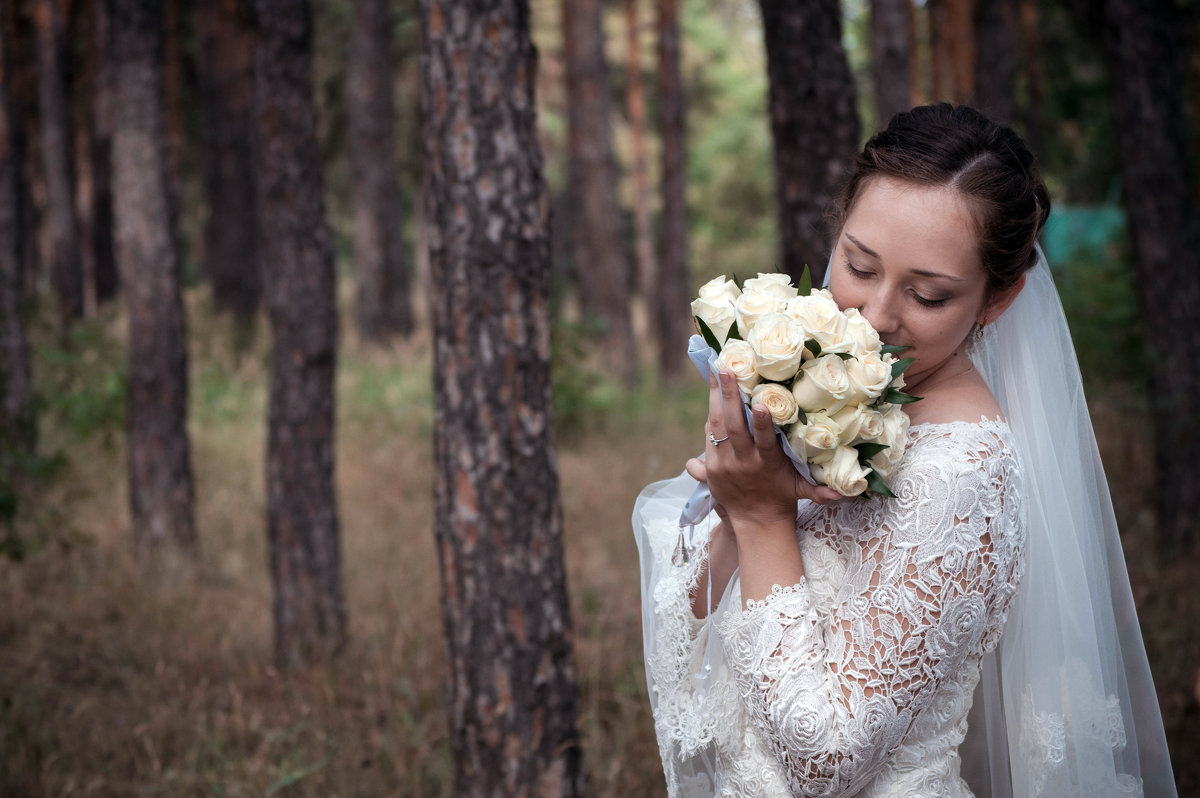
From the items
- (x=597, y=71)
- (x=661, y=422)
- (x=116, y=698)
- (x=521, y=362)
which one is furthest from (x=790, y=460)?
(x=597, y=71)

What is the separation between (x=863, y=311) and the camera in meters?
2.16

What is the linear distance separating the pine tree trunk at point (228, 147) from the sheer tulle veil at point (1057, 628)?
14.9 m

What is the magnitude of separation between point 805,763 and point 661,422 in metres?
10.7

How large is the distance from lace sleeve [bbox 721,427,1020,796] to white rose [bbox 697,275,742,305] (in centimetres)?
52

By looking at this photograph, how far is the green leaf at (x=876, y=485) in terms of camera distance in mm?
1948

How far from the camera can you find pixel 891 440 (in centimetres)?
197

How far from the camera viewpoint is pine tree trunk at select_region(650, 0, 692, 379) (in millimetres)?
16047

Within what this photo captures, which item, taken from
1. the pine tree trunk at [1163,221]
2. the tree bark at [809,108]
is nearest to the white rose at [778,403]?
the tree bark at [809,108]

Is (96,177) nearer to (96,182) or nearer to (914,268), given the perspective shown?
(96,182)

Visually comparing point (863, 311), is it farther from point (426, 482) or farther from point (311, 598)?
point (426, 482)

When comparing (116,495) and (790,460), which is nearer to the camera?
(790,460)

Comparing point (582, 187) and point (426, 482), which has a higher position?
point (582, 187)

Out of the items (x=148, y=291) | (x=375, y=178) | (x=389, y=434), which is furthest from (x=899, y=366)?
(x=375, y=178)

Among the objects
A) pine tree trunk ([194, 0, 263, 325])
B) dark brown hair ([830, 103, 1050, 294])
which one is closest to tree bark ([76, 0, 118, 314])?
pine tree trunk ([194, 0, 263, 325])
